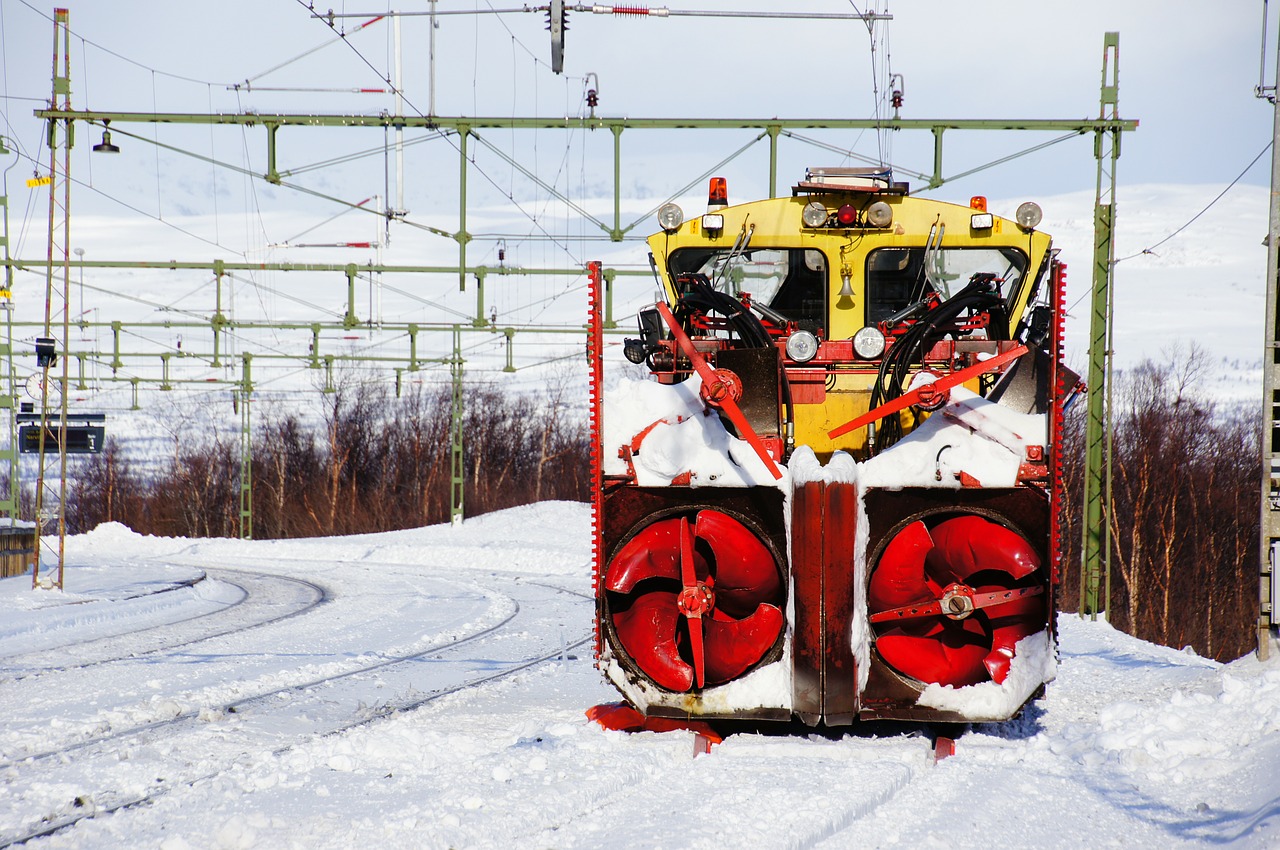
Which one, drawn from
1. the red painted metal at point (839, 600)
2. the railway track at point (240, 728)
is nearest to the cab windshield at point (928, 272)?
the red painted metal at point (839, 600)

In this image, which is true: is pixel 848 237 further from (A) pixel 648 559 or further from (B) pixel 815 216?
(A) pixel 648 559

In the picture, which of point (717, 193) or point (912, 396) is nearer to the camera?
point (912, 396)

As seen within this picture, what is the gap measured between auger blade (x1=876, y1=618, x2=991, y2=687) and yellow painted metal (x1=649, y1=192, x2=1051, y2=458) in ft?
7.73

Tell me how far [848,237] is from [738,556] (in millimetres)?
2804

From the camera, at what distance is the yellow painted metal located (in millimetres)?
8352

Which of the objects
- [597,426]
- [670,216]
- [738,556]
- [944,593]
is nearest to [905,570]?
[944,593]

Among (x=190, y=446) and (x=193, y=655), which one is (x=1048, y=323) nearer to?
(x=193, y=655)

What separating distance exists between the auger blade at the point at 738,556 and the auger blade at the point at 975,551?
92 centimetres

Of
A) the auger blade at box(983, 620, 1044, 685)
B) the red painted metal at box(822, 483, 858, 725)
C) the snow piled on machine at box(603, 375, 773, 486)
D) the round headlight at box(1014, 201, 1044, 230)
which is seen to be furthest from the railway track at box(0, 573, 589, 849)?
the round headlight at box(1014, 201, 1044, 230)

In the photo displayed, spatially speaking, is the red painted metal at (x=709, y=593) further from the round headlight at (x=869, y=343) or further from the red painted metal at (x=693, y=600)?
the round headlight at (x=869, y=343)

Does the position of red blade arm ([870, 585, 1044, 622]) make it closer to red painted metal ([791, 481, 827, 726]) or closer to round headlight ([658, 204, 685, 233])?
red painted metal ([791, 481, 827, 726])

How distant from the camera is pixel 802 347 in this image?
7586mm

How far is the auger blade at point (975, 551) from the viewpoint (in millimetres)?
6680

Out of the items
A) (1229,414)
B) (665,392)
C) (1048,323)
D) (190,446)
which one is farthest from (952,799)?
(190,446)
